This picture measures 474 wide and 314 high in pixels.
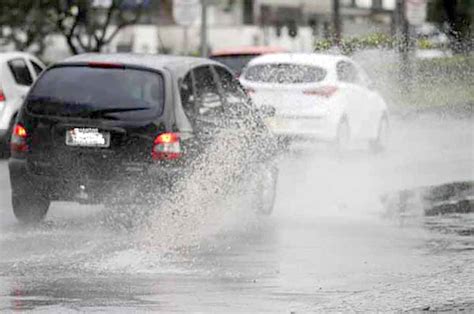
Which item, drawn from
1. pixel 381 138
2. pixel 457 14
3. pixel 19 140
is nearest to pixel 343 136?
pixel 381 138

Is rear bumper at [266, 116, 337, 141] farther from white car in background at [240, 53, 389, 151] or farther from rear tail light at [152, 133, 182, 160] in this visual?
rear tail light at [152, 133, 182, 160]

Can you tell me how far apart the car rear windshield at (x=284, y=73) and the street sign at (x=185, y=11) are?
26.9 feet

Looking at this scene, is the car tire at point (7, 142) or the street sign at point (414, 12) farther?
the street sign at point (414, 12)

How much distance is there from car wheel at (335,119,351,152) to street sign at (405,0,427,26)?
10.6 m

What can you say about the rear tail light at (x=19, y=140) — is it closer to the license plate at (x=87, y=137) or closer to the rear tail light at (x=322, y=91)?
the license plate at (x=87, y=137)

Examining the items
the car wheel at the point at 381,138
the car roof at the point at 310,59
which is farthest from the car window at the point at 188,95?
the car wheel at the point at 381,138

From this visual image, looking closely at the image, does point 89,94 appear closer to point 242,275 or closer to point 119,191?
point 119,191

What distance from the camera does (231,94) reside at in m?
15.4

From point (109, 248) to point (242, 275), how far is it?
181 cm

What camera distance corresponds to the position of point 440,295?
407 inches

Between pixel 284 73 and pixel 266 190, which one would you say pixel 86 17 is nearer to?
pixel 284 73

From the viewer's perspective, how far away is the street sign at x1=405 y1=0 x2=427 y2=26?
34.2m

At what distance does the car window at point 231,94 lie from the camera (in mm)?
15148

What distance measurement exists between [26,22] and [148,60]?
89.3ft
